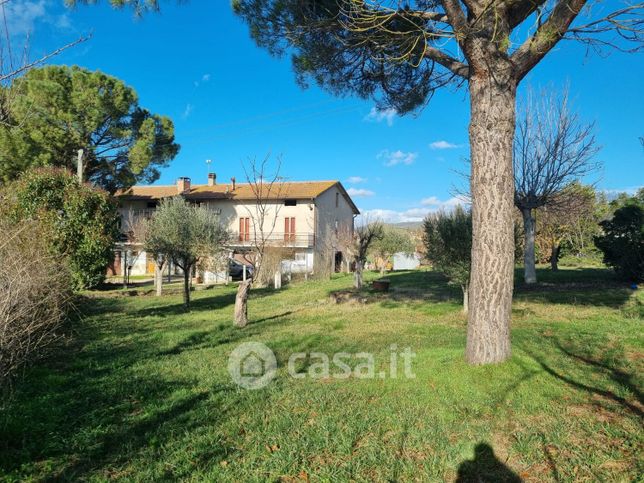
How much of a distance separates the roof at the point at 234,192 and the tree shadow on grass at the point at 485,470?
86.1ft

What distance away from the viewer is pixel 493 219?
4.83 meters

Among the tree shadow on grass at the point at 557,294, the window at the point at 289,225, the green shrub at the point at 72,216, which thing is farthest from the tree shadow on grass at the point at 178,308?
the window at the point at 289,225

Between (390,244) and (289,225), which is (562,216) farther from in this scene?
(289,225)

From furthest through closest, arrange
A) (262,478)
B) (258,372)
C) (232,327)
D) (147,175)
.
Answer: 1. (147,175)
2. (232,327)
3. (258,372)
4. (262,478)

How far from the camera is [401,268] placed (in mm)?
41562

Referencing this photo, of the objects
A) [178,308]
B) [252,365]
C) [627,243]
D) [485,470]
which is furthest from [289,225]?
[485,470]

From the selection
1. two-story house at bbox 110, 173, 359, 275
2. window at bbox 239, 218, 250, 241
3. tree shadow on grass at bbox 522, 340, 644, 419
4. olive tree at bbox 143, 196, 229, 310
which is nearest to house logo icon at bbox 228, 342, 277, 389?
tree shadow on grass at bbox 522, 340, 644, 419

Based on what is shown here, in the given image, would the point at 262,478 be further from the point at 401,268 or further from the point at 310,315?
the point at 401,268

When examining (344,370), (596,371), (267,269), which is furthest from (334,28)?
(267,269)

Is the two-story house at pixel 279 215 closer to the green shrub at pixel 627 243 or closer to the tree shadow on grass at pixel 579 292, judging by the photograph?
the tree shadow on grass at pixel 579 292

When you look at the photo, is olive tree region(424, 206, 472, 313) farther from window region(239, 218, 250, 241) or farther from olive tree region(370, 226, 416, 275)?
window region(239, 218, 250, 241)

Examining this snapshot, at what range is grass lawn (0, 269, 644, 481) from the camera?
281 cm

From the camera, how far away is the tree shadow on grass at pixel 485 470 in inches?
105

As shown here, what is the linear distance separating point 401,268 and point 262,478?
39.9 metres
